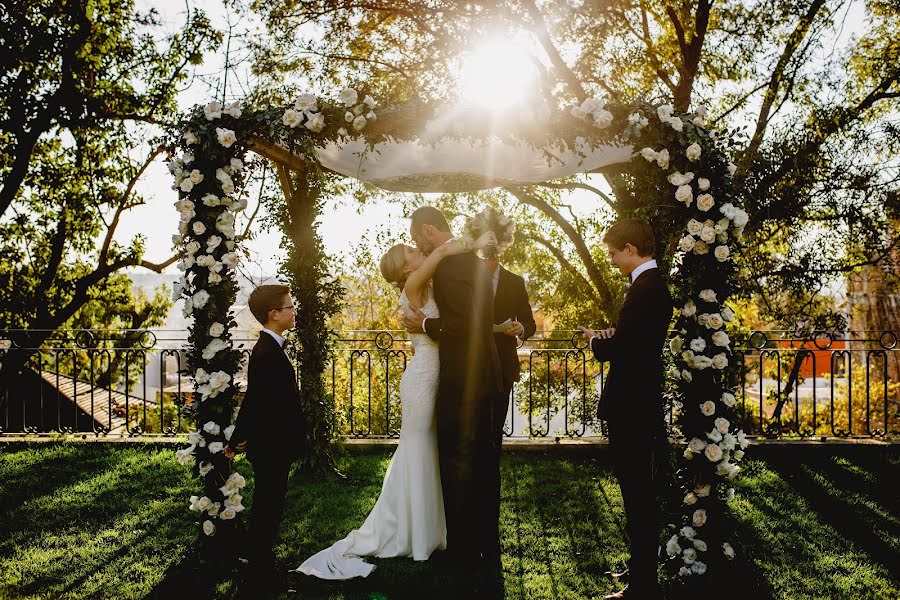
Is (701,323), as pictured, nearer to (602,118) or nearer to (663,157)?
(663,157)

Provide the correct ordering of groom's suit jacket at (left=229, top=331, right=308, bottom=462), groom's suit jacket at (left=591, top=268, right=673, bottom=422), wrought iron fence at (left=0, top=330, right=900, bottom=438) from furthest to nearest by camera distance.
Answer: wrought iron fence at (left=0, top=330, right=900, bottom=438)
groom's suit jacket at (left=229, top=331, right=308, bottom=462)
groom's suit jacket at (left=591, top=268, right=673, bottom=422)

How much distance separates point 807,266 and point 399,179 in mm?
7242

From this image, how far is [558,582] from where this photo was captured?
154 inches

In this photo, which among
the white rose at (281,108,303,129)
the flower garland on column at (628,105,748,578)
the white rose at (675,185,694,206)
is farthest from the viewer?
the white rose at (281,108,303,129)

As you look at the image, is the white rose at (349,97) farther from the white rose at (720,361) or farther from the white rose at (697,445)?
the white rose at (697,445)

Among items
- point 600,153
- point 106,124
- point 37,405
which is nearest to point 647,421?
point 600,153

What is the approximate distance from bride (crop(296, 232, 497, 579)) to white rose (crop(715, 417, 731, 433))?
5.99ft

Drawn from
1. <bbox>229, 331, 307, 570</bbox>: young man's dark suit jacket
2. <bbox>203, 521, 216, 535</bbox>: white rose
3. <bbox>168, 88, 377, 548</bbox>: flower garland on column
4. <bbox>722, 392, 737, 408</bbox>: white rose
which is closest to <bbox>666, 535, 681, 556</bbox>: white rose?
<bbox>722, 392, 737, 408</bbox>: white rose

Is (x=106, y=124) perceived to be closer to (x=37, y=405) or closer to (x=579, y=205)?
(x=579, y=205)

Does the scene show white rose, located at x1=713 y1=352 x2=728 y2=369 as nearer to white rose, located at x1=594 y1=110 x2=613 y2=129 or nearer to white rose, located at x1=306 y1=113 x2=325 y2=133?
white rose, located at x1=594 y1=110 x2=613 y2=129

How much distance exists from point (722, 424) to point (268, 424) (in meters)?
2.76

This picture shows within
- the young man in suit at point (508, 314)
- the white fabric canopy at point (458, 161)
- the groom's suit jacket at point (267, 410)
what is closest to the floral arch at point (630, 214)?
the white fabric canopy at point (458, 161)

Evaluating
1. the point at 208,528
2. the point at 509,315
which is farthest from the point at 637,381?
the point at 208,528

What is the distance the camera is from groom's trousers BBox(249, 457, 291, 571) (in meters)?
3.60
